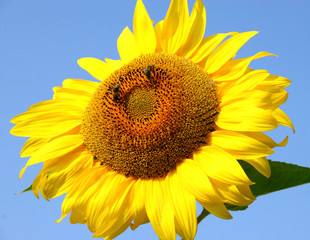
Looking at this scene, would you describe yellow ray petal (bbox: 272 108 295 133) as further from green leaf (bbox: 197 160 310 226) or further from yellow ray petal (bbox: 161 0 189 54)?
yellow ray petal (bbox: 161 0 189 54)

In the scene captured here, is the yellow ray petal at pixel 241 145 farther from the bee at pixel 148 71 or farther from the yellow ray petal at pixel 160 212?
the bee at pixel 148 71

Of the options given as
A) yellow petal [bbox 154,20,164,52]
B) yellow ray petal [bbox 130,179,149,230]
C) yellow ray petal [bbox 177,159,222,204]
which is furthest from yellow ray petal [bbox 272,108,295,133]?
yellow petal [bbox 154,20,164,52]

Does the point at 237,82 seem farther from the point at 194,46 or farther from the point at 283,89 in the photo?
the point at 194,46

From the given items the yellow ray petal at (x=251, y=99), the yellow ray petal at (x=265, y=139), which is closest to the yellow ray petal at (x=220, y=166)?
the yellow ray petal at (x=265, y=139)

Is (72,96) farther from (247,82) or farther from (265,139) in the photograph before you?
(265,139)

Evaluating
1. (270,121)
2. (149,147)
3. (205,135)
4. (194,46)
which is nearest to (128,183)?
(149,147)
